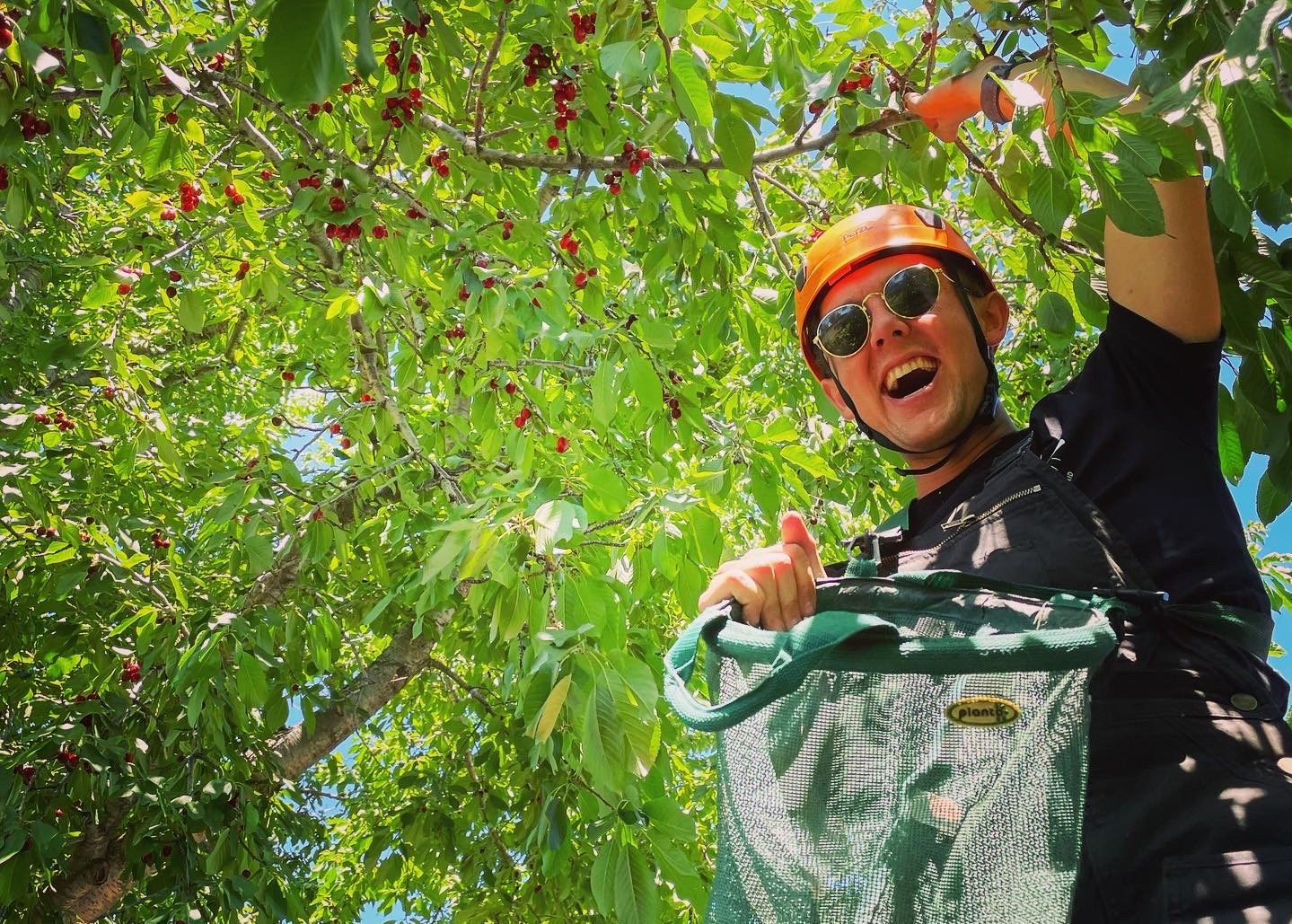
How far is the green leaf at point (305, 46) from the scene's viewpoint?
829 millimetres

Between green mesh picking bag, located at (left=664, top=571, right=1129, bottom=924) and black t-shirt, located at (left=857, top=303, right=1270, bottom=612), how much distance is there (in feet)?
0.73

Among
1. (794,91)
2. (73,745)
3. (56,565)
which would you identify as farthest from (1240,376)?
(56,565)

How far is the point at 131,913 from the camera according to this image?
3740 mm

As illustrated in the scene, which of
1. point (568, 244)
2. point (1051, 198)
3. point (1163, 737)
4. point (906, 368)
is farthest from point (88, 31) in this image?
point (1163, 737)

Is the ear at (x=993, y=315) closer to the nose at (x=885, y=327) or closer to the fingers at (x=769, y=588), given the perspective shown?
the nose at (x=885, y=327)

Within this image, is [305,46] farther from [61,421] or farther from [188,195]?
[61,421]

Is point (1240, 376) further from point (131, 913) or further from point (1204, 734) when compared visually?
point (131, 913)

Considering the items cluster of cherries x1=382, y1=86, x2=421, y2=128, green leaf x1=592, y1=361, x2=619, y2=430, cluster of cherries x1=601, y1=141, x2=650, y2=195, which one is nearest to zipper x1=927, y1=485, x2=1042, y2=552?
green leaf x1=592, y1=361, x2=619, y2=430

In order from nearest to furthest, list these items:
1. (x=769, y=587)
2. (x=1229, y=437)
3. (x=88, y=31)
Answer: (x=769, y=587) → (x=1229, y=437) → (x=88, y=31)

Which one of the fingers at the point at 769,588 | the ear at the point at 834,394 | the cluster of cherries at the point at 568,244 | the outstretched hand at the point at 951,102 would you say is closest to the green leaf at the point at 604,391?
the ear at the point at 834,394

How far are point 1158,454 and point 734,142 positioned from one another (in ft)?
3.48

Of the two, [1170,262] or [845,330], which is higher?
[845,330]

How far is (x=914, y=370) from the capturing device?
62.6 inches

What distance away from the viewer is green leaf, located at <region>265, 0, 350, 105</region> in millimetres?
829
